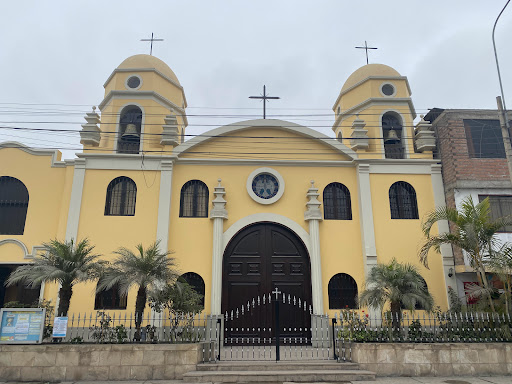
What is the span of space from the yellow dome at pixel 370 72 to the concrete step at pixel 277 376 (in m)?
13.0

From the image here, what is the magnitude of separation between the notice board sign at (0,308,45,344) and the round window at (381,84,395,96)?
1562 cm

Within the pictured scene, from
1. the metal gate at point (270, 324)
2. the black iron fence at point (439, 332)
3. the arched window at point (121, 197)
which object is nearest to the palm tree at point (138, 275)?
the metal gate at point (270, 324)

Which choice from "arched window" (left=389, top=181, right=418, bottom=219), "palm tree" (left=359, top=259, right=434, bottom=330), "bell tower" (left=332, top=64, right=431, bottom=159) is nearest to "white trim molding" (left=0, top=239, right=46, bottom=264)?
"palm tree" (left=359, top=259, right=434, bottom=330)

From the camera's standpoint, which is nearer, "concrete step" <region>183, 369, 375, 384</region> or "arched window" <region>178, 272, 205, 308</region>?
"concrete step" <region>183, 369, 375, 384</region>

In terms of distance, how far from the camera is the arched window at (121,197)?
49.7 ft

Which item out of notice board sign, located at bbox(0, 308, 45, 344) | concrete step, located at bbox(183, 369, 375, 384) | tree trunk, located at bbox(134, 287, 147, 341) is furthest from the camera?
tree trunk, located at bbox(134, 287, 147, 341)

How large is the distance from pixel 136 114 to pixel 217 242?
22.7 ft

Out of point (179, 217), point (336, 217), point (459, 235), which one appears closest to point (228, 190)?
point (179, 217)

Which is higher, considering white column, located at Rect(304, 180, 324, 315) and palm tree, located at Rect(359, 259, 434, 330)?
white column, located at Rect(304, 180, 324, 315)

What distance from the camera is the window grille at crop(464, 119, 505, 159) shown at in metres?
15.4

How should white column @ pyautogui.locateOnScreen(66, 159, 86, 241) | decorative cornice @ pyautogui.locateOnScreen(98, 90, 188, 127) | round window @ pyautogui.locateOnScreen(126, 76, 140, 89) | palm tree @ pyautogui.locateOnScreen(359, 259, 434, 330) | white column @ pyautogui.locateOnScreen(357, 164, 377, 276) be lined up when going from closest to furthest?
palm tree @ pyautogui.locateOnScreen(359, 259, 434, 330), white column @ pyautogui.locateOnScreen(66, 159, 86, 241), white column @ pyautogui.locateOnScreen(357, 164, 377, 276), decorative cornice @ pyautogui.locateOnScreen(98, 90, 188, 127), round window @ pyautogui.locateOnScreen(126, 76, 140, 89)

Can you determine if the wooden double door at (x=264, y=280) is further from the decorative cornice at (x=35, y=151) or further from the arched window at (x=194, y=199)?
the decorative cornice at (x=35, y=151)

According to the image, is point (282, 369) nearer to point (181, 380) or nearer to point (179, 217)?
point (181, 380)

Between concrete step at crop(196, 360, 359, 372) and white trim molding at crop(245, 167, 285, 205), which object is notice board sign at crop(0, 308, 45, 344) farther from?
white trim molding at crop(245, 167, 285, 205)
